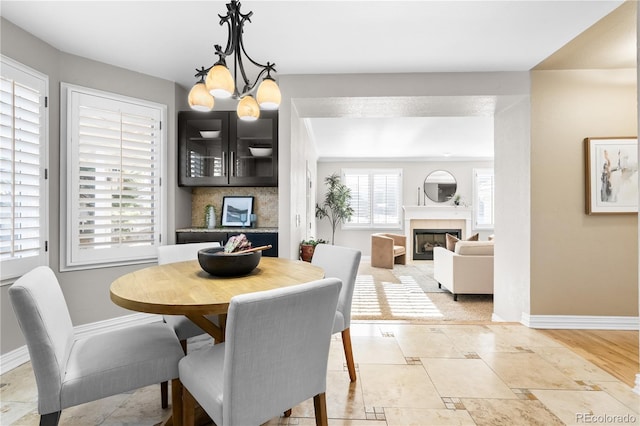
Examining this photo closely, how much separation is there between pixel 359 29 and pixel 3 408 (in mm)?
3194

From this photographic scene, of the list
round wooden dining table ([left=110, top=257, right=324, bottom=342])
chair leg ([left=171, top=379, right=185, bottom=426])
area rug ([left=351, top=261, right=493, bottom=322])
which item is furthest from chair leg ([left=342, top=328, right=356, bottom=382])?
area rug ([left=351, top=261, right=493, bottom=322])

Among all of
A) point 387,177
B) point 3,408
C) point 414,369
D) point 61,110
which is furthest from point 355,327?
point 387,177

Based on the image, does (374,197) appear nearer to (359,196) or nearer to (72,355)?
(359,196)

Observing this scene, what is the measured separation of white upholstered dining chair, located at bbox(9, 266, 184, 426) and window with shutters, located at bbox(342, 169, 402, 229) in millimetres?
6565

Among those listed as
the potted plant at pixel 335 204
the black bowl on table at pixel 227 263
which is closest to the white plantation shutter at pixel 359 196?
the potted plant at pixel 335 204

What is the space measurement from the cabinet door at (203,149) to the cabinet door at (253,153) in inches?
3.4

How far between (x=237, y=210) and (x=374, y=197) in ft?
15.7

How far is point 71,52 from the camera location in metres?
2.69

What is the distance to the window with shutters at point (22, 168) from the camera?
220 centimetres

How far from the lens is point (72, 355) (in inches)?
53.9

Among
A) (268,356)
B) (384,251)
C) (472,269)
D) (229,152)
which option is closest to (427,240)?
(384,251)

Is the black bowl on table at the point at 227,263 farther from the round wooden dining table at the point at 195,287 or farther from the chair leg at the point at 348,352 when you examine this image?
the chair leg at the point at 348,352

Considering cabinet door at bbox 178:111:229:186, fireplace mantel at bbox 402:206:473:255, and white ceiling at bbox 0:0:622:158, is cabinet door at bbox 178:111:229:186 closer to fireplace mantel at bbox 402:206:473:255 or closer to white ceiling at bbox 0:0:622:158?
white ceiling at bbox 0:0:622:158

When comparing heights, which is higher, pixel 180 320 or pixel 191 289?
pixel 191 289
